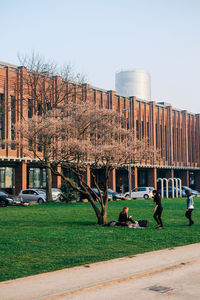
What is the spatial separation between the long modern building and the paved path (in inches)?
1331

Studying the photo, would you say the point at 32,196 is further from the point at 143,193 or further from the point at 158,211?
the point at 158,211

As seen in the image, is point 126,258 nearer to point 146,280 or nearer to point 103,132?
point 146,280

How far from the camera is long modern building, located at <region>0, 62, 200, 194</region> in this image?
1745 inches

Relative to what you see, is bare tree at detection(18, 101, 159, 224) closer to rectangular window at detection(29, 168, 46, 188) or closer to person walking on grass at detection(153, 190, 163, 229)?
person walking on grass at detection(153, 190, 163, 229)

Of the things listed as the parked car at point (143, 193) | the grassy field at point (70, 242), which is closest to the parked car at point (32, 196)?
the parked car at point (143, 193)

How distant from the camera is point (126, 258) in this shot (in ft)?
35.5

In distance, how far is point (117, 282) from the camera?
27.6ft

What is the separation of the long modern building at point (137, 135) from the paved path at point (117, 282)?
33795mm

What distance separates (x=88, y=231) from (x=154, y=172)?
161 feet

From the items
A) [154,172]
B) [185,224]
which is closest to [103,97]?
[154,172]

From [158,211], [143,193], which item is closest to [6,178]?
[143,193]

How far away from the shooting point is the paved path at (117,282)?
7391 mm

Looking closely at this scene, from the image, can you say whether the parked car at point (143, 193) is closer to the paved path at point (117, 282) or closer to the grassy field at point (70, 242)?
the grassy field at point (70, 242)

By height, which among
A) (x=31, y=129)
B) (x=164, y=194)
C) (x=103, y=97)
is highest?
(x=103, y=97)
